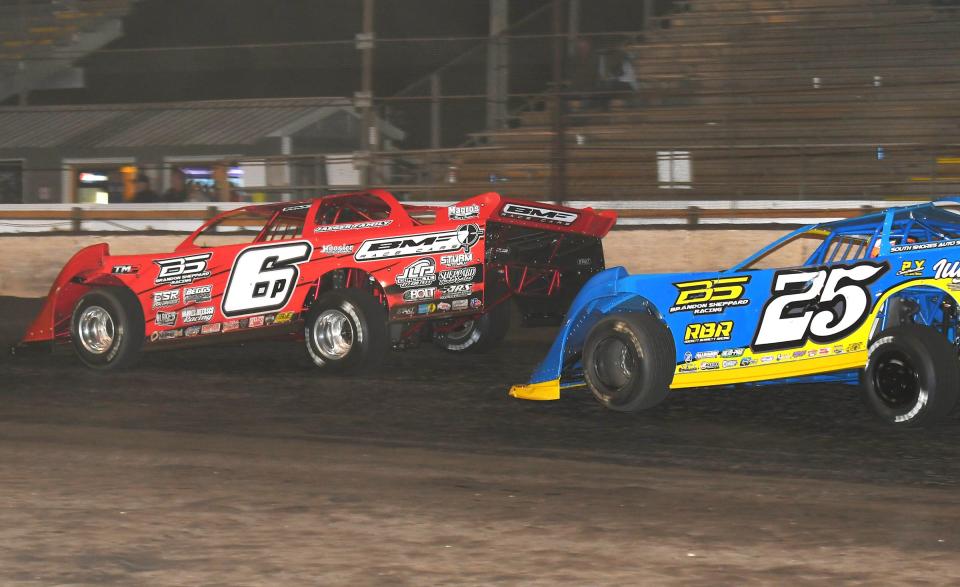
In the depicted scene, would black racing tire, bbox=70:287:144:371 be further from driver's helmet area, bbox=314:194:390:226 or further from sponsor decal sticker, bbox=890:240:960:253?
sponsor decal sticker, bbox=890:240:960:253

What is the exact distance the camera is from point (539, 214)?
9812 mm

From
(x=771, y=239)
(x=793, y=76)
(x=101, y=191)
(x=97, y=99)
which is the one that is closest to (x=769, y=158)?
(x=793, y=76)

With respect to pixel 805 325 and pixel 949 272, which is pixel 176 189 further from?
pixel 949 272

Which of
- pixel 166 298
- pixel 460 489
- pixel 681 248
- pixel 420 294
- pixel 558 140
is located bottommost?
pixel 460 489

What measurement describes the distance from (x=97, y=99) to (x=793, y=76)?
563 inches

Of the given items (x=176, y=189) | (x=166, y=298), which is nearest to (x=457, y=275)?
(x=166, y=298)

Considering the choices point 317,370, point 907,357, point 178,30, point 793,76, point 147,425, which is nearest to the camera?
point 907,357

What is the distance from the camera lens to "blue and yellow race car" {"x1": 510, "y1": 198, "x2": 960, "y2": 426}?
6.82 metres

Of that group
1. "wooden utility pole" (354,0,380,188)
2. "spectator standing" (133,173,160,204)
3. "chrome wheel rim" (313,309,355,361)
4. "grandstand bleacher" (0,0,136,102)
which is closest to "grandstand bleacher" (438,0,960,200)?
"wooden utility pole" (354,0,380,188)

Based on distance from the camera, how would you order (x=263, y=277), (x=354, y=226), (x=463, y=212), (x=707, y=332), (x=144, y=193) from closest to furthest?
1. (x=707, y=332)
2. (x=463, y=212)
3. (x=354, y=226)
4. (x=263, y=277)
5. (x=144, y=193)

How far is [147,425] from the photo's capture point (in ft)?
25.3

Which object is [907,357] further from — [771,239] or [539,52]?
[539,52]

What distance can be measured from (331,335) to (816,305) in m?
4.12

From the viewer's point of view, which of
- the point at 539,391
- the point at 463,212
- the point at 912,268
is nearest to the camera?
the point at 912,268
